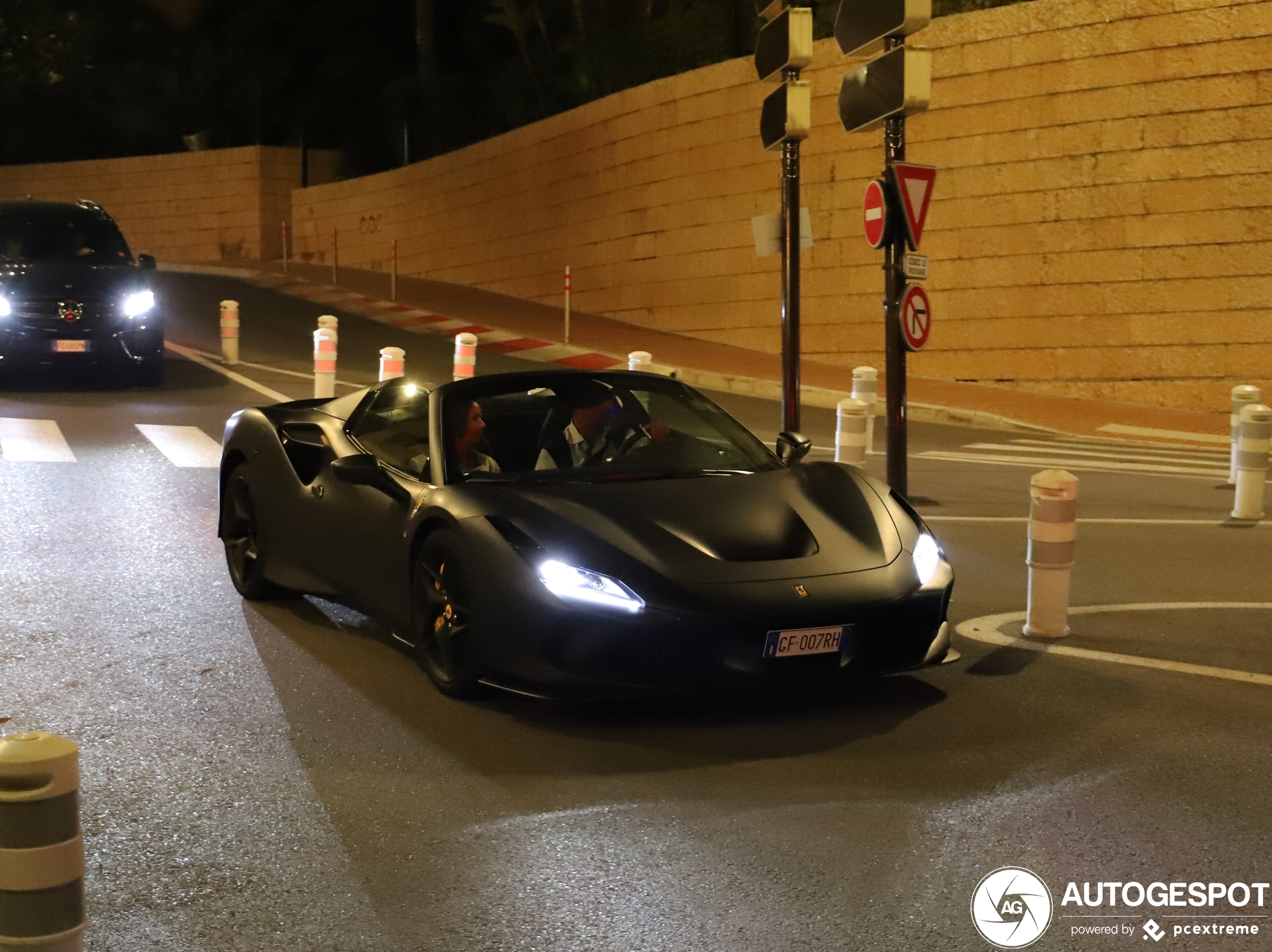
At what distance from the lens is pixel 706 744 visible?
5.77 meters

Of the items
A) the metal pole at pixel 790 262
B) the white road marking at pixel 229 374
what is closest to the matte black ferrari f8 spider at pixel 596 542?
the metal pole at pixel 790 262

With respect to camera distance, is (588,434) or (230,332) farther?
(230,332)

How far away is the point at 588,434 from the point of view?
717cm

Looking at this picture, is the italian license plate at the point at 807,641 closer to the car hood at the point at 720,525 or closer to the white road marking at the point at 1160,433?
the car hood at the point at 720,525

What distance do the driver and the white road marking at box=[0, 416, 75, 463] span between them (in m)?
6.91

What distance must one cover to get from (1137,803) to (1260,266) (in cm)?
1552

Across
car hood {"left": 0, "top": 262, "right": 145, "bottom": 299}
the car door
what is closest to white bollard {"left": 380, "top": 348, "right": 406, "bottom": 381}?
car hood {"left": 0, "top": 262, "right": 145, "bottom": 299}

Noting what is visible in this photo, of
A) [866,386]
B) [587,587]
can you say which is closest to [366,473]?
[587,587]

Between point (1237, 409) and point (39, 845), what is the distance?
12401 mm

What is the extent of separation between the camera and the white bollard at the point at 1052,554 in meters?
7.47

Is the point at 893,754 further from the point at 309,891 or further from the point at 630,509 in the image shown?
the point at 309,891

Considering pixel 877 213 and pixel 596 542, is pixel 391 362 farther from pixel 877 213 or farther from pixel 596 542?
pixel 596 542

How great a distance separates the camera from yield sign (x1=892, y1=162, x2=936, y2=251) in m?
11.4

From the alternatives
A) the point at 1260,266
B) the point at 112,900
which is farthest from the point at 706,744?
the point at 1260,266
